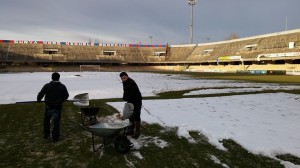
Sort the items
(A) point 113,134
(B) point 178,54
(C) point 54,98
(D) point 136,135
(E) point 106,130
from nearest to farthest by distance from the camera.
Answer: (E) point 106,130 < (A) point 113,134 < (C) point 54,98 < (D) point 136,135 < (B) point 178,54

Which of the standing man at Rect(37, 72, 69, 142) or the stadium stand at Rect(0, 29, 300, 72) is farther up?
the stadium stand at Rect(0, 29, 300, 72)

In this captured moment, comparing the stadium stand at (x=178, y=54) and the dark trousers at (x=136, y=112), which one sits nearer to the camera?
the dark trousers at (x=136, y=112)

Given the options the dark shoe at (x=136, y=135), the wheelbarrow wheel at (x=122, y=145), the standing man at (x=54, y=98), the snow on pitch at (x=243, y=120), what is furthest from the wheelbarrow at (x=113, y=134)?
the snow on pitch at (x=243, y=120)

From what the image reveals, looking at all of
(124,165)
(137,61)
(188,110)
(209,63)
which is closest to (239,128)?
(188,110)

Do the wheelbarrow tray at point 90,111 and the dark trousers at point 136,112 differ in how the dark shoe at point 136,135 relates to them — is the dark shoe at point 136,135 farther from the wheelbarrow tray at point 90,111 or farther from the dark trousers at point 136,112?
the wheelbarrow tray at point 90,111

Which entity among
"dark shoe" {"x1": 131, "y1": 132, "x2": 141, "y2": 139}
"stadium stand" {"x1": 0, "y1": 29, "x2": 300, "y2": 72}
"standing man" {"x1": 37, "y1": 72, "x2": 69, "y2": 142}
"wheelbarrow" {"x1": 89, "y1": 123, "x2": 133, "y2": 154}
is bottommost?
"dark shoe" {"x1": 131, "y1": 132, "x2": 141, "y2": 139}

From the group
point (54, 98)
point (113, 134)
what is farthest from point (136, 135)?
point (54, 98)

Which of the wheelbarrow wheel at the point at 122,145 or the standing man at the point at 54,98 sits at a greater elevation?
the standing man at the point at 54,98

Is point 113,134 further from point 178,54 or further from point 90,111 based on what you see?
point 178,54

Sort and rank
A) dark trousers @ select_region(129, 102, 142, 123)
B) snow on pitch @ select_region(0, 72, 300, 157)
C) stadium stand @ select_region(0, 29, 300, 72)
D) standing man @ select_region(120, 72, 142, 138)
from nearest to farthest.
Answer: snow on pitch @ select_region(0, 72, 300, 157) → standing man @ select_region(120, 72, 142, 138) → dark trousers @ select_region(129, 102, 142, 123) → stadium stand @ select_region(0, 29, 300, 72)

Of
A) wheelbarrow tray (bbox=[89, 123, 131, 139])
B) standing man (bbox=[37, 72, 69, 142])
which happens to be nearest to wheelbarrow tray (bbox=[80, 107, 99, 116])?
standing man (bbox=[37, 72, 69, 142])

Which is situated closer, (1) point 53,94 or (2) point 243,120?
(1) point 53,94

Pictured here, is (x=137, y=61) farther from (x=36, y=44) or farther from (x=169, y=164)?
(x=169, y=164)

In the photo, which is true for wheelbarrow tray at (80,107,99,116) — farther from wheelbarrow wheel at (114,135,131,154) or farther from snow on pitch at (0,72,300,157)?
snow on pitch at (0,72,300,157)
